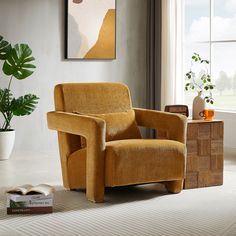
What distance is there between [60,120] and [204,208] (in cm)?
127

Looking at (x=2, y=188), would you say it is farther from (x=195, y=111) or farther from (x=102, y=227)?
(x=195, y=111)

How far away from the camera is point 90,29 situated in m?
7.12

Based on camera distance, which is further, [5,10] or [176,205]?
[5,10]

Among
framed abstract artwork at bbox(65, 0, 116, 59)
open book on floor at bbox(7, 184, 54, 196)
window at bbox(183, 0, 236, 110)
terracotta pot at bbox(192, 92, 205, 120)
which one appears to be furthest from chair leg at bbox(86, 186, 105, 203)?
window at bbox(183, 0, 236, 110)

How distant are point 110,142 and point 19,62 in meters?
2.25

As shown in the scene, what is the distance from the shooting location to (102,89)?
486cm

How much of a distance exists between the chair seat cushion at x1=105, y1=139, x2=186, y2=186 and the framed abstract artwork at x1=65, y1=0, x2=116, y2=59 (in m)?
2.89

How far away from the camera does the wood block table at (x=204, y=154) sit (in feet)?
15.6

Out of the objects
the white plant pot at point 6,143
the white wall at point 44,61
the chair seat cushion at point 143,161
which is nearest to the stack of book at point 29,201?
the chair seat cushion at point 143,161

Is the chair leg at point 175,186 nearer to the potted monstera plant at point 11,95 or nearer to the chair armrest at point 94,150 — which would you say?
the chair armrest at point 94,150

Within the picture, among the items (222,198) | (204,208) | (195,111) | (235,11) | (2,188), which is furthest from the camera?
(235,11)

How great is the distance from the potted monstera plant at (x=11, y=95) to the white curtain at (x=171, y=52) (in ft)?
6.38

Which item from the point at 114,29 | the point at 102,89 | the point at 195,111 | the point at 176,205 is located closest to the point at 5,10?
the point at 114,29

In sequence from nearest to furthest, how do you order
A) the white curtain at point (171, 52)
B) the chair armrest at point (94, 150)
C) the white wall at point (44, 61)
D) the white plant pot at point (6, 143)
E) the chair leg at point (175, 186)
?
1. the chair armrest at point (94, 150)
2. the chair leg at point (175, 186)
3. the white plant pot at point (6, 143)
4. the white wall at point (44, 61)
5. the white curtain at point (171, 52)
